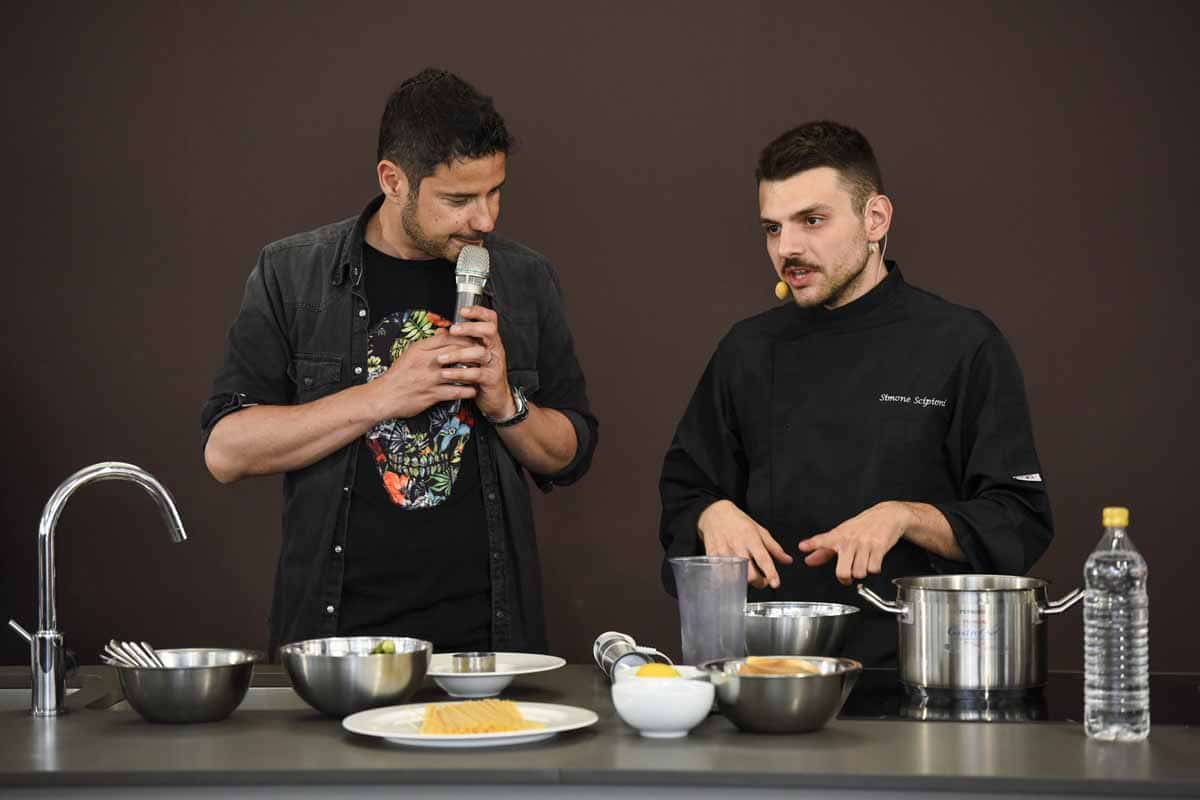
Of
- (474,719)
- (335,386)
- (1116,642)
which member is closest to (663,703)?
(474,719)

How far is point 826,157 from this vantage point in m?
2.74

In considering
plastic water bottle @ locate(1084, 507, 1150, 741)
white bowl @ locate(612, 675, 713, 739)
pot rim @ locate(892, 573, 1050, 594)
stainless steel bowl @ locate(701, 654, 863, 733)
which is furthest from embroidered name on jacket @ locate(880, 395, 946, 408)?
white bowl @ locate(612, 675, 713, 739)

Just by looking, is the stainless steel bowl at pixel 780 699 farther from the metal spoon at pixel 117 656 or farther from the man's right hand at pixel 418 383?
the man's right hand at pixel 418 383

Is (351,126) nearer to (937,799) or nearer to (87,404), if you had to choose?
(87,404)

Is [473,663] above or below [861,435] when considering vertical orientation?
below

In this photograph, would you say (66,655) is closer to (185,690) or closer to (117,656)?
(117,656)

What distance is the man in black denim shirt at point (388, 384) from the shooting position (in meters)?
2.67

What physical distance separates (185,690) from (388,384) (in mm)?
833

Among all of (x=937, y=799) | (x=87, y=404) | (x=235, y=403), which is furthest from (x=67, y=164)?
(x=937, y=799)

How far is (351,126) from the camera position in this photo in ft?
12.8

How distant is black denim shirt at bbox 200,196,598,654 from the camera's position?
2758 mm

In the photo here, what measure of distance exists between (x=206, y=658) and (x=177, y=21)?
7.44 ft

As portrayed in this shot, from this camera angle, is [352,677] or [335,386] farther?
[335,386]

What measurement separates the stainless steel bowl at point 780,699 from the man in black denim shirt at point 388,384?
3.06 ft
